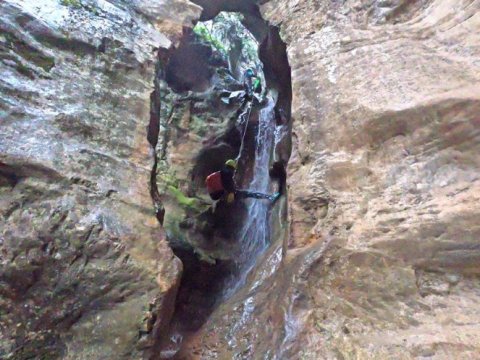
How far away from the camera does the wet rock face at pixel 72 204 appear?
358 cm

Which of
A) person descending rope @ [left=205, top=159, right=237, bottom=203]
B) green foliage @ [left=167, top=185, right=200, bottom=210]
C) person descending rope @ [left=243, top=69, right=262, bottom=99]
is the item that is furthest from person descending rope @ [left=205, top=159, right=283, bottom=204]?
person descending rope @ [left=243, top=69, right=262, bottom=99]

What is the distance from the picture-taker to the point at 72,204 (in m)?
3.98

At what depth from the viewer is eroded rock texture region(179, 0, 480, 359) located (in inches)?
119

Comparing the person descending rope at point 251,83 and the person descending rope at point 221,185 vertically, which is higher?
the person descending rope at point 251,83

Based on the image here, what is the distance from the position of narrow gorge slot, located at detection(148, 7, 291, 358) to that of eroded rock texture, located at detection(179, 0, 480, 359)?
1.96m

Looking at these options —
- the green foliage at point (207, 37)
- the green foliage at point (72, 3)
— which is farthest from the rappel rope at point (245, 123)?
the green foliage at point (72, 3)

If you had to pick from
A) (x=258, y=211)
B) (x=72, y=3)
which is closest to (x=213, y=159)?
(x=258, y=211)

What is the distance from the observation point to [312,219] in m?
4.30

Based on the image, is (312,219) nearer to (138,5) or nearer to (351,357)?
(351,357)

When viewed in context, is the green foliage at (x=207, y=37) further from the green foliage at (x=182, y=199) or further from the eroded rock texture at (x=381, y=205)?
the eroded rock texture at (x=381, y=205)

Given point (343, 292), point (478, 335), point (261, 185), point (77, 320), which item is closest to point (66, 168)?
point (77, 320)

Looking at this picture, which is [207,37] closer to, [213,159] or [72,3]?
[213,159]

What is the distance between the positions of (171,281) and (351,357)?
203cm

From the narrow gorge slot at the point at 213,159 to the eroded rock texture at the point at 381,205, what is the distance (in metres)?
1.96
